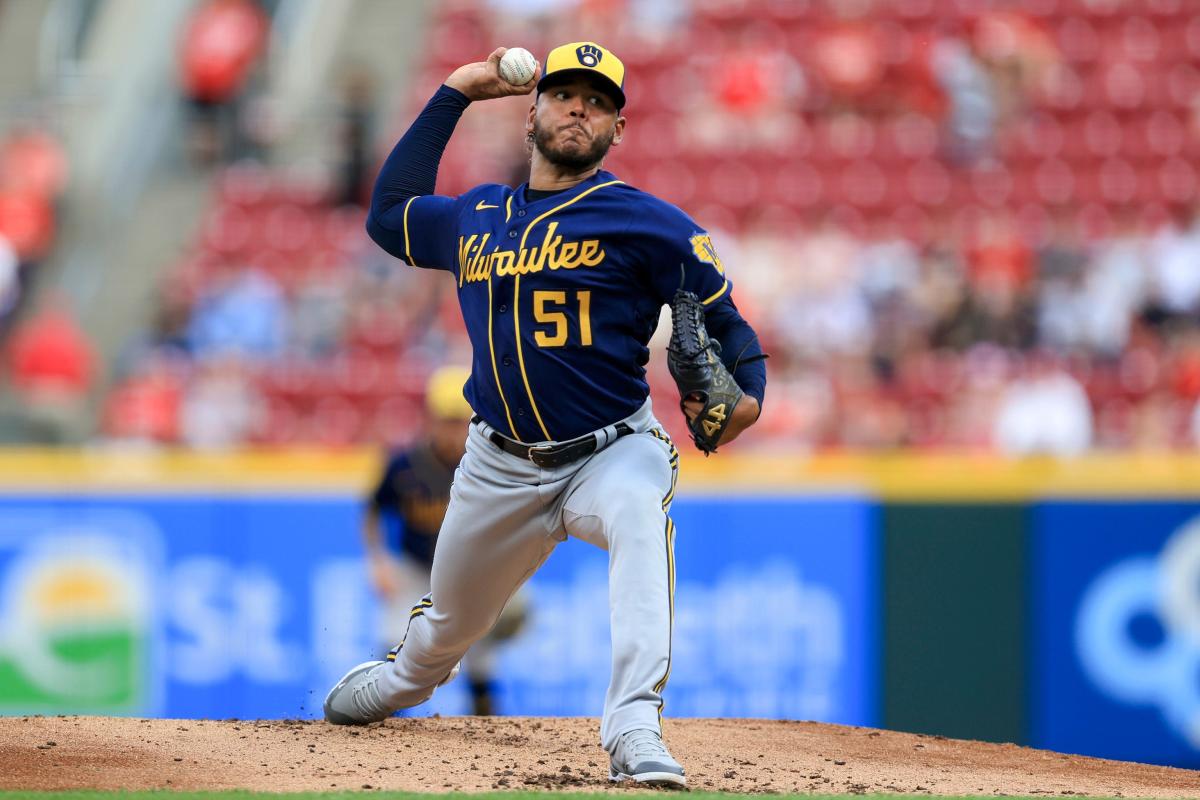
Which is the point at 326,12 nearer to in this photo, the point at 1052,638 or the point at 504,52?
the point at 1052,638

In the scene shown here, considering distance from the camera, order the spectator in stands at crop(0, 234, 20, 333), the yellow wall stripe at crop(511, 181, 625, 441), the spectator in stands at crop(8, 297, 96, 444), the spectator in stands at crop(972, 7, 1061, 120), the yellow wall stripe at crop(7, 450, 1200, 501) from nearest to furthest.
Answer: the yellow wall stripe at crop(511, 181, 625, 441)
the yellow wall stripe at crop(7, 450, 1200, 501)
the spectator in stands at crop(8, 297, 96, 444)
the spectator in stands at crop(0, 234, 20, 333)
the spectator in stands at crop(972, 7, 1061, 120)

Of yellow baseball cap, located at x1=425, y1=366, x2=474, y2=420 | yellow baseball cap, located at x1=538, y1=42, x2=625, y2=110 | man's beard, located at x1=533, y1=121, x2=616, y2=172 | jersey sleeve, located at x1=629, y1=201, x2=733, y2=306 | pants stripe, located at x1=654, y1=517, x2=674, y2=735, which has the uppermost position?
yellow baseball cap, located at x1=538, y1=42, x2=625, y2=110

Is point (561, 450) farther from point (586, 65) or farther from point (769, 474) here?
point (769, 474)

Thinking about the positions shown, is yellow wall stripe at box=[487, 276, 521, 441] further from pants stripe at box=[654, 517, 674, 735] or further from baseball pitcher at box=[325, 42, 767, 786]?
pants stripe at box=[654, 517, 674, 735]

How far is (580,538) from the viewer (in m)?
4.87

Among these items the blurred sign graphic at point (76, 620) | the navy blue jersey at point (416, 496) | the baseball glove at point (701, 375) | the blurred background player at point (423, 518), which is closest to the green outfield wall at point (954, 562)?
the blurred sign graphic at point (76, 620)

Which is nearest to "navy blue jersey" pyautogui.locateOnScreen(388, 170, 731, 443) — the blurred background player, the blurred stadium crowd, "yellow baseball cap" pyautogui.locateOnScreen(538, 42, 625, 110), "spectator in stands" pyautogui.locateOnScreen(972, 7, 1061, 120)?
"yellow baseball cap" pyautogui.locateOnScreen(538, 42, 625, 110)

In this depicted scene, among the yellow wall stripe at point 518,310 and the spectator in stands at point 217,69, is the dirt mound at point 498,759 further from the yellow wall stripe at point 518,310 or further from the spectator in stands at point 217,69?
the spectator in stands at point 217,69

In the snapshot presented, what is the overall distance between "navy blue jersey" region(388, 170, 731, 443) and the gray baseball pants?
11cm

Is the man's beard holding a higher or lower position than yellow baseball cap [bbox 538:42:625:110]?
lower

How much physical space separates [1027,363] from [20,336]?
7.12 metres

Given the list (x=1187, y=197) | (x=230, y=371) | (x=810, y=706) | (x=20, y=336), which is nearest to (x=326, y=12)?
(x=20, y=336)

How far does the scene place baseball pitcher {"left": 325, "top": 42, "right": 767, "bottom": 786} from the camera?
466 centimetres

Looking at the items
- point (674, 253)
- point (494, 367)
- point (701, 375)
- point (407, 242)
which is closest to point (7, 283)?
point (407, 242)
